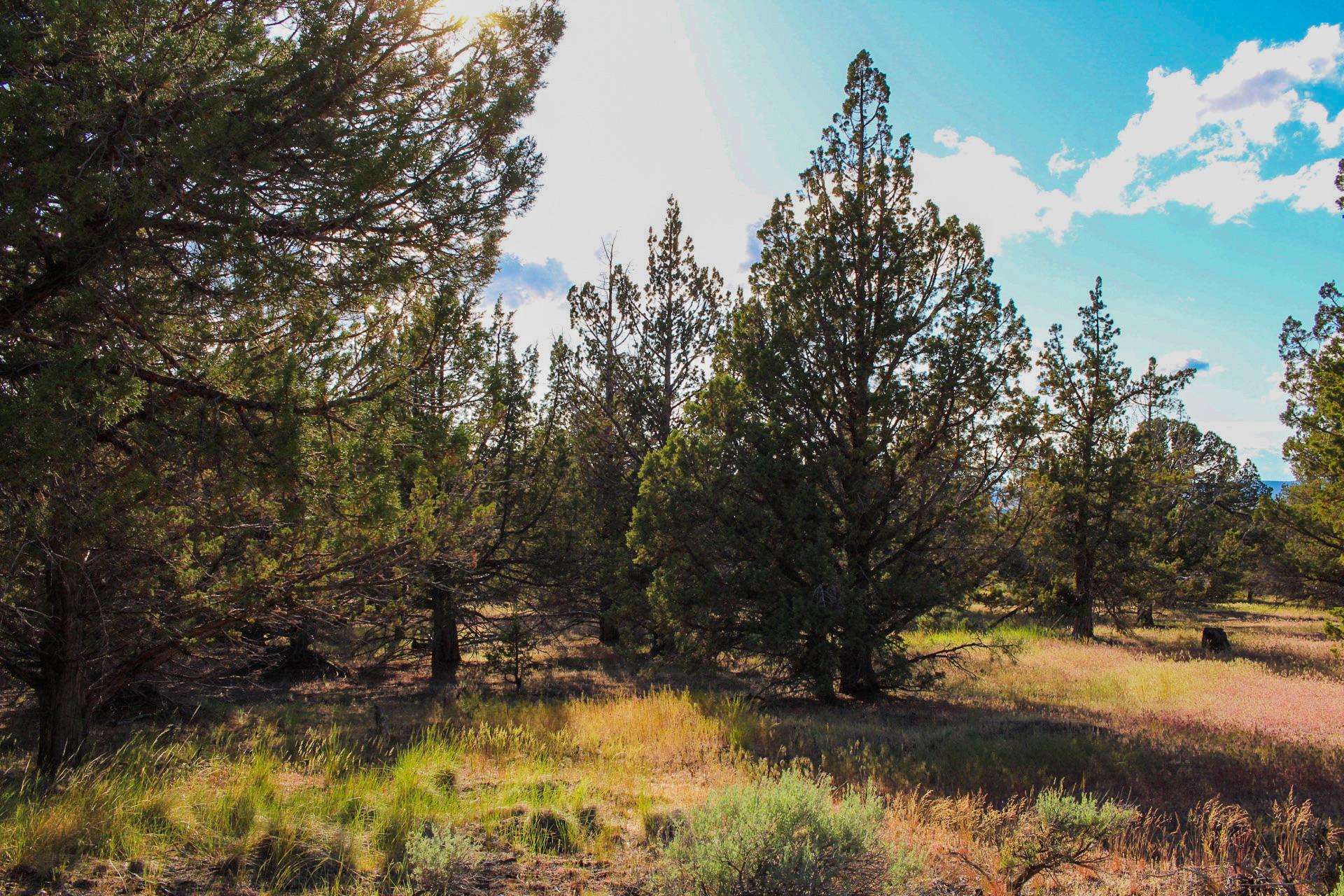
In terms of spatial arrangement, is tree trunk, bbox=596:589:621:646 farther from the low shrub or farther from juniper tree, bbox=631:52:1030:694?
the low shrub

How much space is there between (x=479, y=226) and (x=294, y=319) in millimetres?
1706

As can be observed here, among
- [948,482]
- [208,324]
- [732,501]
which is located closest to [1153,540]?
[948,482]

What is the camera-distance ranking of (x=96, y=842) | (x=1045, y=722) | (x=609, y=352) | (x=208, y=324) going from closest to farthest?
(x=96, y=842)
(x=208, y=324)
(x=1045, y=722)
(x=609, y=352)

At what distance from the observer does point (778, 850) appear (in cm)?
412

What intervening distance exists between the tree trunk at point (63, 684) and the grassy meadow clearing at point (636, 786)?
16.9 inches

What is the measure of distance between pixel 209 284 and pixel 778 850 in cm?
539

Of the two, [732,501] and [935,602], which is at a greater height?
[732,501]

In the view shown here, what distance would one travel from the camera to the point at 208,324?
18.9 feet

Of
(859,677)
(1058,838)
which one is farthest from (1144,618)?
(1058,838)

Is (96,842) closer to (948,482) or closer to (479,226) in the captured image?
(479,226)

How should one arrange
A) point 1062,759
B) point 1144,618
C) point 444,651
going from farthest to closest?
1. point 1144,618
2. point 444,651
3. point 1062,759

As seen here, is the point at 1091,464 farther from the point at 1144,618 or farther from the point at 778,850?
the point at 778,850

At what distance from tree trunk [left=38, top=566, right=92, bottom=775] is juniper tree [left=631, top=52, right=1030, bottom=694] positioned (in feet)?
23.2

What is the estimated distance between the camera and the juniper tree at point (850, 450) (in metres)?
11.2
